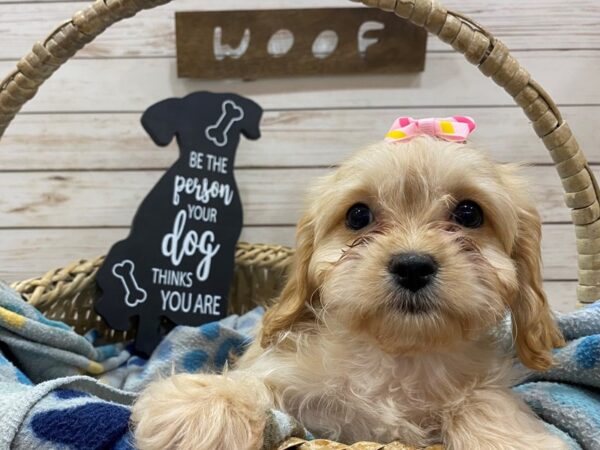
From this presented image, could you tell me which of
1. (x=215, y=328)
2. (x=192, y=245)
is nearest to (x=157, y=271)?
(x=192, y=245)

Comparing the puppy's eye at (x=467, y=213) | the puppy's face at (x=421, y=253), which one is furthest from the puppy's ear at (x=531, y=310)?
the puppy's eye at (x=467, y=213)

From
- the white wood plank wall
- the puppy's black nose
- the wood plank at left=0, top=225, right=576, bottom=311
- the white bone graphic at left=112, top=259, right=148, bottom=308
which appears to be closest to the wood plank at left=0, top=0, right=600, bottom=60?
the white wood plank wall

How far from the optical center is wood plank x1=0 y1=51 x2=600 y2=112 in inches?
85.9

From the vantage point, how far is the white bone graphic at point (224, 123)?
199 centimetres

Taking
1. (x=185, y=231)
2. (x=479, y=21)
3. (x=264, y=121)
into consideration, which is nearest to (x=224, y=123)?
(x=264, y=121)

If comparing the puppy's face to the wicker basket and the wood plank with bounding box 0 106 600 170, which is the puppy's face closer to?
the wicker basket

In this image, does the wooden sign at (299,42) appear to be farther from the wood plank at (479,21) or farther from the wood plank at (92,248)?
the wood plank at (92,248)

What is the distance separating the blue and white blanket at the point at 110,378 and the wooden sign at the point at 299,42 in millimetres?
909

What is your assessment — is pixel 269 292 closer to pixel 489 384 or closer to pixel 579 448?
pixel 489 384

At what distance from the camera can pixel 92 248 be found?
2.30 m

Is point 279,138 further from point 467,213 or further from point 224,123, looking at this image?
point 467,213

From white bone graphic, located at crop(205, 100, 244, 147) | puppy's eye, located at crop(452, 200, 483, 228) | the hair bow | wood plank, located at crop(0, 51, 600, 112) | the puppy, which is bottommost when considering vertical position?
the puppy

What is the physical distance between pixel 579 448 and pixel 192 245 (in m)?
1.30

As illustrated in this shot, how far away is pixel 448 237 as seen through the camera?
1040 millimetres
